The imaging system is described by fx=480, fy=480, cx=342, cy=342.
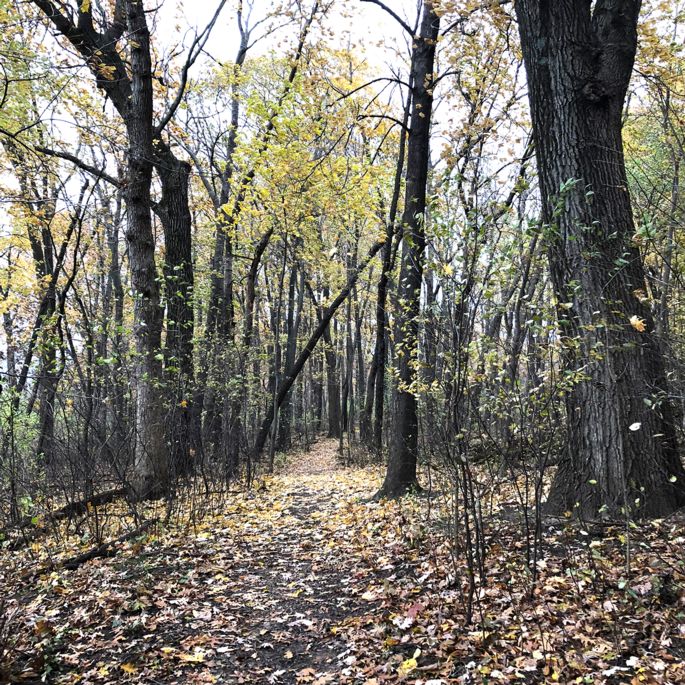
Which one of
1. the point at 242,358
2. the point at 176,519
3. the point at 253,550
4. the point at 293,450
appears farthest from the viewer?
the point at 293,450

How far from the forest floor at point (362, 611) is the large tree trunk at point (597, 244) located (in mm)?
452

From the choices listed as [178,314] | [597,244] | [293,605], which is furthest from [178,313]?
[597,244]

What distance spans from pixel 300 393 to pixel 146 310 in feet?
68.2

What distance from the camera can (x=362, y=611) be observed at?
3.99 m

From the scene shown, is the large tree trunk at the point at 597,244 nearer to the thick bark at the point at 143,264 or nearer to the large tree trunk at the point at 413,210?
the large tree trunk at the point at 413,210

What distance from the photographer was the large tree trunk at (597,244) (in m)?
4.00

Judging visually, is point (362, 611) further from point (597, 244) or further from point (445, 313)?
point (597, 244)

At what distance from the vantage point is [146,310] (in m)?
6.76

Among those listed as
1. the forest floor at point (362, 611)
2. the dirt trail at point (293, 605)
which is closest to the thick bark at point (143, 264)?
the forest floor at point (362, 611)

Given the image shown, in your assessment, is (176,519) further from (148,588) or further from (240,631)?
(240,631)

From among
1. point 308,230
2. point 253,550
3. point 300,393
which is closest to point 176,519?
point 253,550

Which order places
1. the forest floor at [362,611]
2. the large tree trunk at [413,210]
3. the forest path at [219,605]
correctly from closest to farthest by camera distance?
the forest floor at [362,611] → the forest path at [219,605] → the large tree trunk at [413,210]

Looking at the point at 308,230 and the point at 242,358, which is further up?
the point at 308,230

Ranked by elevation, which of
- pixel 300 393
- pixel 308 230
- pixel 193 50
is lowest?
pixel 300 393
